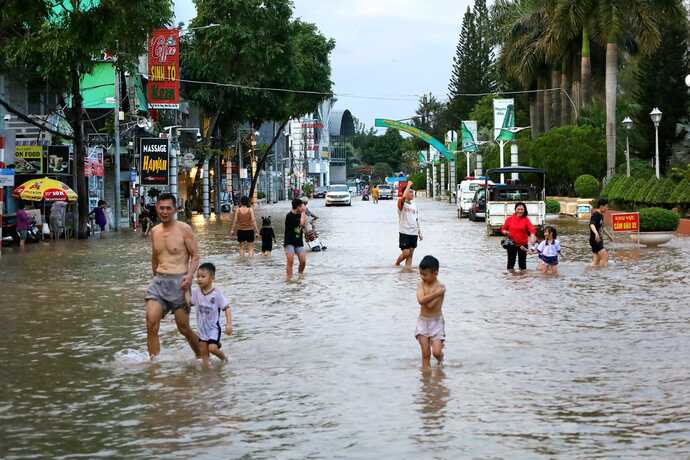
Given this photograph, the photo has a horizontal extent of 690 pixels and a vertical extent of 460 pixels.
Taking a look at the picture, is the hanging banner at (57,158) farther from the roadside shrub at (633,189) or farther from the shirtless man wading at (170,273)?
the shirtless man wading at (170,273)

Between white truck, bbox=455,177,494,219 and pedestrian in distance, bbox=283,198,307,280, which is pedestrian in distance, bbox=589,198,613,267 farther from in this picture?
white truck, bbox=455,177,494,219

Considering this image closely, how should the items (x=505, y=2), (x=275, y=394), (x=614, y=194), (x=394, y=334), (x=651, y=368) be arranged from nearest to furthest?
(x=275, y=394) → (x=651, y=368) → (x=394, y=334) → (x=614, y=194) → (x=505, y=2)

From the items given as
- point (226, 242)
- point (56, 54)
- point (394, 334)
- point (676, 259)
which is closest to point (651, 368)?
point (394, 334)

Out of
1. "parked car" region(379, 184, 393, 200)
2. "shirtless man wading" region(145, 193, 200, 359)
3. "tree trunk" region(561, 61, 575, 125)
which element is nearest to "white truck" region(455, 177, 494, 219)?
"tree trunk" region(561, 61, 575, 125)

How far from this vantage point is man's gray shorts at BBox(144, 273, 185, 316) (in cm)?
1202

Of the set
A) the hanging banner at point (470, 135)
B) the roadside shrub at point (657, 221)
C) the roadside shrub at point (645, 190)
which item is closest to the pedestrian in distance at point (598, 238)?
the roadside shrub at point (657, 221)

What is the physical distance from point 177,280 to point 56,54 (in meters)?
20.7

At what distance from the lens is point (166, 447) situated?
815 cm

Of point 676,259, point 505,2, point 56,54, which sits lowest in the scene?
point 676,259

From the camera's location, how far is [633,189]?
149 feet

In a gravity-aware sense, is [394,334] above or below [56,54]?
below

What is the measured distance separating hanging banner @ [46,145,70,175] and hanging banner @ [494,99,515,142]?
32.9 meters

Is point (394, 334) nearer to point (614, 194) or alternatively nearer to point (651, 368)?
point (651, 368)

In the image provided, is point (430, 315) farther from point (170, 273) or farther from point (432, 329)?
point (170, 273)
